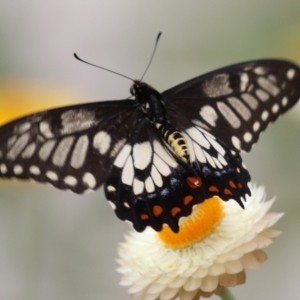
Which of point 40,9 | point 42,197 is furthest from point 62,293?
point 40,9

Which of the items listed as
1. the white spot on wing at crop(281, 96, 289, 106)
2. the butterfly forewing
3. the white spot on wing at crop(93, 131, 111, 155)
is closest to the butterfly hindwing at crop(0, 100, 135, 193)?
the white spot on wing at crop(93, 131, 111, 155)

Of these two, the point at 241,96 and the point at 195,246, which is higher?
the point at 241,96

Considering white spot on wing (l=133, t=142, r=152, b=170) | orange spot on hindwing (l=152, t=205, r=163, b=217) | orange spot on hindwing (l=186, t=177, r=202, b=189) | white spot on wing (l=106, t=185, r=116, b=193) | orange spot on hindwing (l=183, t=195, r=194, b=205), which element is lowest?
orange spot on hindwing (l=183, t=195, r=194, b=205)

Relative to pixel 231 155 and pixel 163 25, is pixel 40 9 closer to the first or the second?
Result: pixel 163 25

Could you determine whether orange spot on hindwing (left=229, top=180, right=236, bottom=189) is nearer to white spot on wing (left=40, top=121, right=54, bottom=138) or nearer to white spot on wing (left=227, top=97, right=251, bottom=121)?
Result: white spot on wing (left=227, top=97, right=251, bottom=121)

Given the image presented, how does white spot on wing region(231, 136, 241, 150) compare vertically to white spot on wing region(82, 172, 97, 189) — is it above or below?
below

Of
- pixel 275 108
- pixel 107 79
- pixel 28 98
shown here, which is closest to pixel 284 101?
pixel 275 108

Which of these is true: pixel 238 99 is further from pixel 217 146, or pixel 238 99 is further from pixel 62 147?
pixel 62 147
